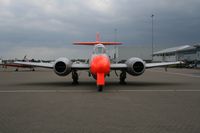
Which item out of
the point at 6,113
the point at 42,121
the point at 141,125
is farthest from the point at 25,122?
the point at 141,125

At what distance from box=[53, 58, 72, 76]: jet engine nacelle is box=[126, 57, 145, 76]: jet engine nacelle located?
3.89 metres

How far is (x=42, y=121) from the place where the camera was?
5.87 m

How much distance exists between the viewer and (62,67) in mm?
15359

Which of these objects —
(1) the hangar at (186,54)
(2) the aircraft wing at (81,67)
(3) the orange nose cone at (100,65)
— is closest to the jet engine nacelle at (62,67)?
(2) the aircraft wing at (81,67)

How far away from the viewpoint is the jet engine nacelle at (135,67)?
607 inches

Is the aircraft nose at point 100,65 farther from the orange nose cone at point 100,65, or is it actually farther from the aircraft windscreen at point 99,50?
the aircraft windscreen at point 99,50

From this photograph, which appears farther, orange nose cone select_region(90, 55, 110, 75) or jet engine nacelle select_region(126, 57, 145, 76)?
jet engine nacelle select_region(126, 57, 145, 76)

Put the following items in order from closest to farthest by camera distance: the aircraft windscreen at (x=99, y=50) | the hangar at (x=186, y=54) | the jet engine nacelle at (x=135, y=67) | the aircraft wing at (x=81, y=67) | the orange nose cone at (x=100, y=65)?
1. the orange nose cone at (x=100, y=65)
2. the aircraft windscreen at (x=99, y=50)
3. the aircraft wing at (x=81, y=67)
4. the jet engine nacelle at (x=135, y=67)
5. the hangar at (x=186, y=54)

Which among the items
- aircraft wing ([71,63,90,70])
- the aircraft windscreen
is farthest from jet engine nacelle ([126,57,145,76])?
aircraft wing ([71,63,90,70])

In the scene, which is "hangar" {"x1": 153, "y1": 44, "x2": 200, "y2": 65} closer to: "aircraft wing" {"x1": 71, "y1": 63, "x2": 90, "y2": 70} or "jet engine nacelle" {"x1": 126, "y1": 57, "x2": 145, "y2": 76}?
"jet engine nacelle" {"x1": 126, "y1": 57, "x2": 145, "y2": 76}

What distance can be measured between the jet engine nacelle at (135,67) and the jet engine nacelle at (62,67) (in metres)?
3.89

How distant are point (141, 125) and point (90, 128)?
1.19 metres

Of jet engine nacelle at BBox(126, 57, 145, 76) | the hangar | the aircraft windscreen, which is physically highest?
the hangar

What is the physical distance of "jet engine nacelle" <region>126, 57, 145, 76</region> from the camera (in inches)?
607
